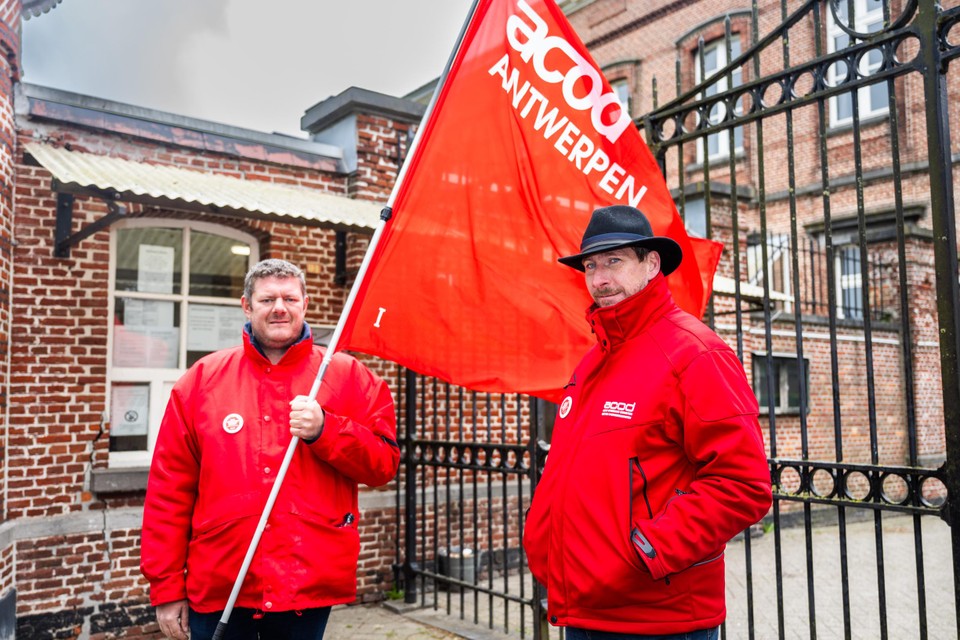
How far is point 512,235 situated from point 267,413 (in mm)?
1410

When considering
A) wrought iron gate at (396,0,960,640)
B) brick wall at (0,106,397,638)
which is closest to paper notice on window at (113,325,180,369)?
brick wall at (0,106,397,638)

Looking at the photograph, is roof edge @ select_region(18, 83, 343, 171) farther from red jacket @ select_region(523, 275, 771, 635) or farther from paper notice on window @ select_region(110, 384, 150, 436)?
red jacket @ select_region(523, 275, 771, 635)

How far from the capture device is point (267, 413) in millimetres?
3072

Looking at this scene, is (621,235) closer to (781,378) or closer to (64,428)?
(64,428)

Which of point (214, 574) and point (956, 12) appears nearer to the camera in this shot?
point (214, 574)

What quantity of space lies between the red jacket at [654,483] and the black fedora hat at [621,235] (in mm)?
159

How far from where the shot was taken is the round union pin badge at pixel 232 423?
3.03m

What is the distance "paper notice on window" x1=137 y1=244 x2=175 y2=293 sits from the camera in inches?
269

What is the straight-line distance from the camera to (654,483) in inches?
93.3

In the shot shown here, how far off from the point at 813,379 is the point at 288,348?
11.3m

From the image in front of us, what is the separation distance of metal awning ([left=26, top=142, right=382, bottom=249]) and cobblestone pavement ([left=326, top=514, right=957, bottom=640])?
3258 millimetres

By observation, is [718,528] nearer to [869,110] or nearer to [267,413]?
[267,413]

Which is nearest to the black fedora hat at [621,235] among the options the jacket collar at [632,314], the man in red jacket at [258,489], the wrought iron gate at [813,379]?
the jacket collar at [632,314]

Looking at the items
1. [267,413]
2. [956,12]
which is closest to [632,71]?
[956,12]
